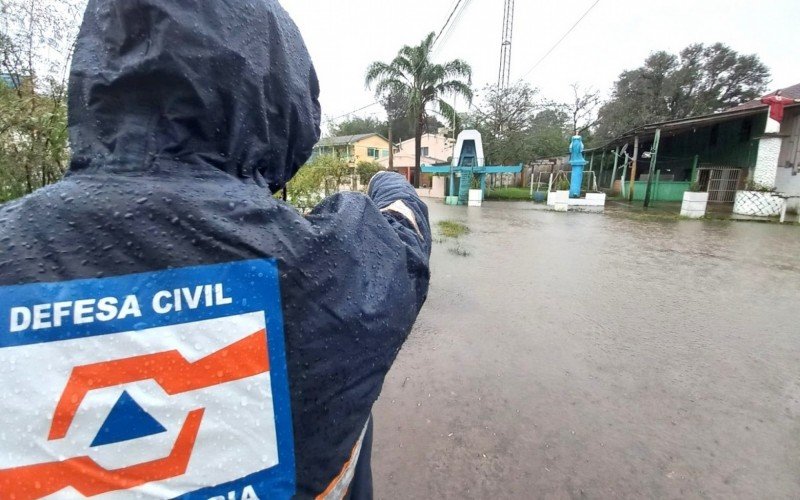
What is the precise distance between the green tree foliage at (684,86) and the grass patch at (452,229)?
18855 millimetres

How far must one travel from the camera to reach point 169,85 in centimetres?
64

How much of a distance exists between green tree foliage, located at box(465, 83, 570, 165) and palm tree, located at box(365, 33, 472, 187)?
447 cm

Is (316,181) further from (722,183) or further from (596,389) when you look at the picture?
(722,183)

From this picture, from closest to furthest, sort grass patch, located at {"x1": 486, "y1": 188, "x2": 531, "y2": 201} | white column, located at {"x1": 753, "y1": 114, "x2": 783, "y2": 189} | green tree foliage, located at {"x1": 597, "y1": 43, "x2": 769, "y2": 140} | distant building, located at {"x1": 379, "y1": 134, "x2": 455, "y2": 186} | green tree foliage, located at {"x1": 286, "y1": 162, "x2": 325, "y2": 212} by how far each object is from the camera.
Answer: green tree foliage, located at {"x1": 286, "y1": 162, "x2": 325, "y2": 212}
white column, located at {"x1": 753, "y1": 114, "x2": 783, "y2": 189}
grass patch, located at {"x1": 486, "y1": 188, "x2": 531, "y2": 201}
green tree foliage, located at {"x1": 597, "y1": 43, "x2": 769, "y2": 140}
distant building, located at {"x1": 379, "y1": 134, "x2": 455, "y2": 186}

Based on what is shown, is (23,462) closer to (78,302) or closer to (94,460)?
(94,460)

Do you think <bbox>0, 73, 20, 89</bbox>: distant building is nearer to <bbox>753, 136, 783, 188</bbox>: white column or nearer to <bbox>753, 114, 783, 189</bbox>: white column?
<bbox>753, 114, 783, 189</bbox>: white column

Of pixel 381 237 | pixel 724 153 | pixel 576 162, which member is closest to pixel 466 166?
pixel 576 162

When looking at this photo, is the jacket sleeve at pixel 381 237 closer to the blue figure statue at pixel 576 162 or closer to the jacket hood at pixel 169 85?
the jacket hood at pixel 169 85

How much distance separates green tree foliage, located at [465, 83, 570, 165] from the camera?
2336 cm

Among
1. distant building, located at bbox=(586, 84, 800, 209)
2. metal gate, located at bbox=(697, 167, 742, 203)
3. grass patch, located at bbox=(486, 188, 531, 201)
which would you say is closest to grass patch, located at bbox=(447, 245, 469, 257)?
distant building, located at bbox=(586, 84, 800, 209)

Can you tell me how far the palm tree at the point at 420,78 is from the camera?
1925 centimetres

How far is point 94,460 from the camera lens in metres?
0.55

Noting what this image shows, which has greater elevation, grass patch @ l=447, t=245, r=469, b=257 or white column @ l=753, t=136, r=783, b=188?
white column @ l=753, t=136, r=783, b=188

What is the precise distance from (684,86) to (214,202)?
105ft
